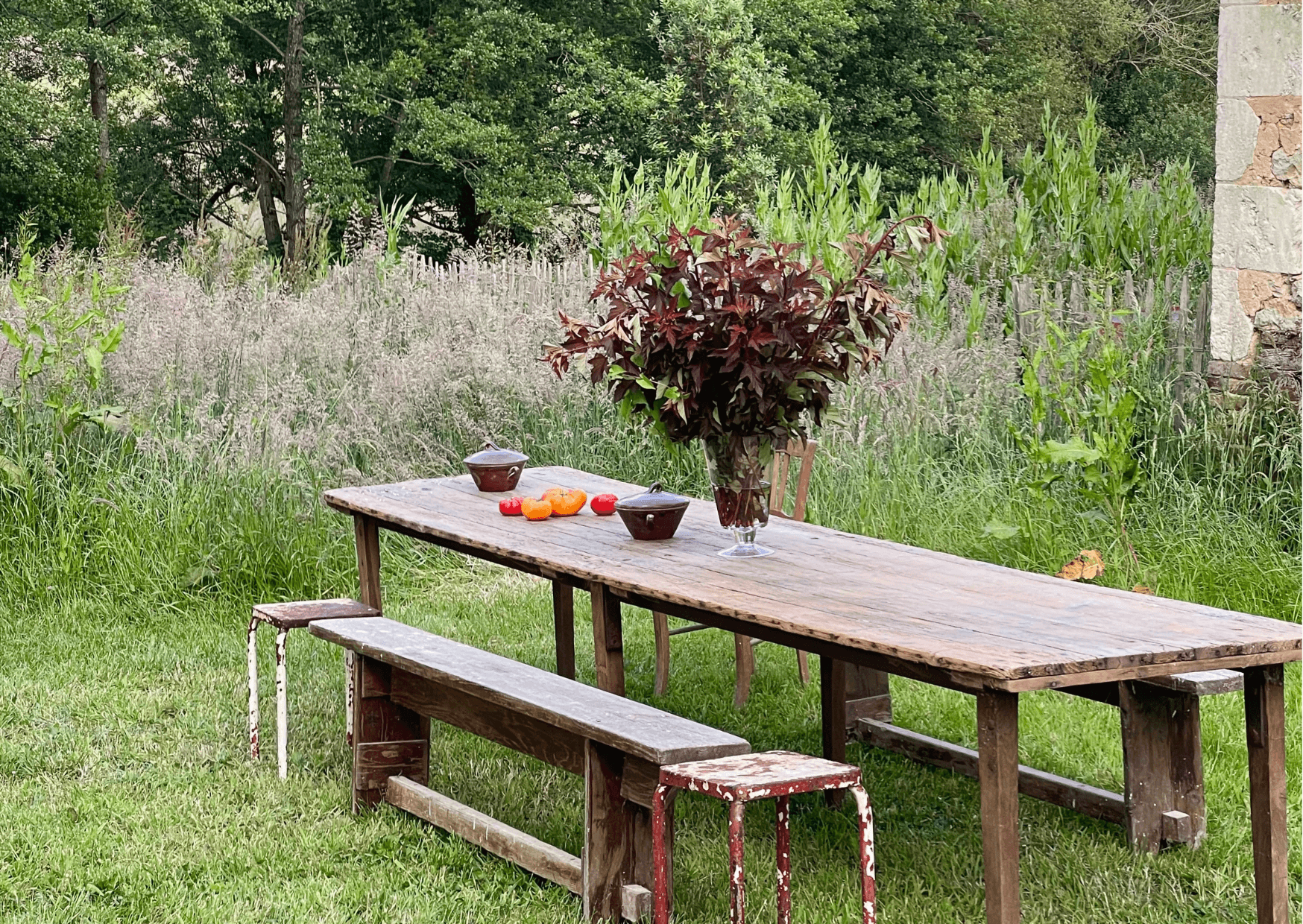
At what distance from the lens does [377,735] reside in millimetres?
4066

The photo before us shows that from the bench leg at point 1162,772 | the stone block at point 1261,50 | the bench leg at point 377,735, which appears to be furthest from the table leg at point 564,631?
the stone block at point 1261,50

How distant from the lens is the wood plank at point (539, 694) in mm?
3072

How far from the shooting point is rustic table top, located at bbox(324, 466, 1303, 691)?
9.02 ft

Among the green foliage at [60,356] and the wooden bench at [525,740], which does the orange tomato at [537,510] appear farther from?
the green foliage at [60,356]

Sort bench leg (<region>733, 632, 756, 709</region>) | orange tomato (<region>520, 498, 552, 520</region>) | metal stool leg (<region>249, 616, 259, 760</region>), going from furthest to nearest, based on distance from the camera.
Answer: bench leg (<region>733, 632, 756, 709</region>), metal stool leg (<region>249, 616, 259, 760</region>), orange tomato (<region>520, 498, 552, 520</region>)

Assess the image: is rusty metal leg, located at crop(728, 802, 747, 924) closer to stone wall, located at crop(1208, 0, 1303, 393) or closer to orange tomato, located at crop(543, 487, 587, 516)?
orange tomato, located at crop(543, 487, 587, 516)

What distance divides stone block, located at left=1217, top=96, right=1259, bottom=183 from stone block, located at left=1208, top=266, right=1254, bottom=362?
1.33ft

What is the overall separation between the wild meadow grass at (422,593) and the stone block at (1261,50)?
4.30 feet

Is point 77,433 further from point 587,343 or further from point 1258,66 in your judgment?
point 1258,66

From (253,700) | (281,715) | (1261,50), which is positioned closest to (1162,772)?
(281,715)

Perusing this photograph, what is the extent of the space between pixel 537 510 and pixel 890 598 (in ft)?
4.40

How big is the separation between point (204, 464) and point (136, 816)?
2.87 metres

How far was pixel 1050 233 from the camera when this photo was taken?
26.6 ft

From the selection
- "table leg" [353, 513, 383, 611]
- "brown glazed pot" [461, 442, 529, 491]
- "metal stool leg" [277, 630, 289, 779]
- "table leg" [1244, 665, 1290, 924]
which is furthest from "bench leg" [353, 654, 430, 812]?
"table leg" [1244, 665, 1290, 924]
